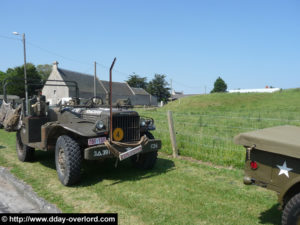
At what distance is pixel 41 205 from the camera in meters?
3.79

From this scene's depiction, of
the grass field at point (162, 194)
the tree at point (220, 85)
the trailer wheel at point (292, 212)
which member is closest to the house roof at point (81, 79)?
the grass field at point (162, 194)

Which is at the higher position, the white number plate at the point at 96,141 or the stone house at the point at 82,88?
the stone house at the point at 82,88

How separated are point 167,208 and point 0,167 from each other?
4.33m

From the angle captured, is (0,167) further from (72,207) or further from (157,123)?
(157,123)

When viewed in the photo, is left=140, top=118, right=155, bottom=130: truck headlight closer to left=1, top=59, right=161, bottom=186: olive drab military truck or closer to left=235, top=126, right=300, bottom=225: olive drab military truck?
left=1, top=59, right=161, bottom=186: olive drab military truck

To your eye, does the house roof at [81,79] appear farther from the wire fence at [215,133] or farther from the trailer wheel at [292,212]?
the trailer wheel at [292,212]

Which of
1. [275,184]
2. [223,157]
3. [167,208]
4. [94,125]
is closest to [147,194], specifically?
[167,208]

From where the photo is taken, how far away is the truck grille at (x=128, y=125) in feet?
16.3

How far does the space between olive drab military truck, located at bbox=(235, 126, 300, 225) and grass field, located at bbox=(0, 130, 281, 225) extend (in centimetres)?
79

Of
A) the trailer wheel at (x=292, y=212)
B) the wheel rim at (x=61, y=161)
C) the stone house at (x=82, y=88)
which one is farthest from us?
the stone house at (x=82, y=88)

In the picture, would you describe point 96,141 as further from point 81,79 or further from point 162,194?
point 81,79

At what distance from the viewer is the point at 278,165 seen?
2801 millimetres

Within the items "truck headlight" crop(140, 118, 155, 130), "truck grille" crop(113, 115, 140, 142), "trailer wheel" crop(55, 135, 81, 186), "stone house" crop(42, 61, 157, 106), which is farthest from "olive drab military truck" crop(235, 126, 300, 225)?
"stone house" crop(42, 61, 157, 106)

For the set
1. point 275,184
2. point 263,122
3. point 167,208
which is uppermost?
point 263,122
